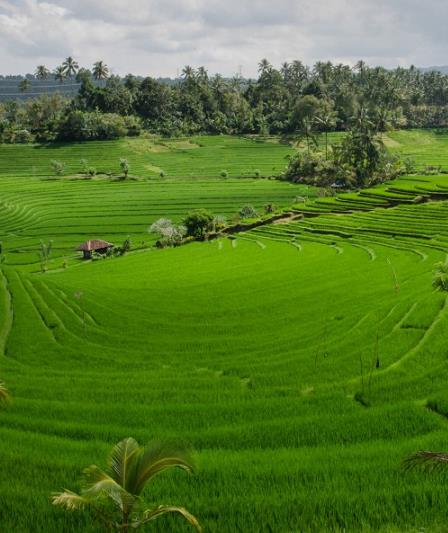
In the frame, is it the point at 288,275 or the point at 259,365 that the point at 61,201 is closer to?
the point at 288,275

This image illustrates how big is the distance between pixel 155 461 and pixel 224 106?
502 ft

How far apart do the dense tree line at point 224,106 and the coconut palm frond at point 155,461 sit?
114179mm

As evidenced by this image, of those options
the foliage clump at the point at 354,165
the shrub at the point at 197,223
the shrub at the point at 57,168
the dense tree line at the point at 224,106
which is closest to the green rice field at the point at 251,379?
the shrub at the point at 197,223

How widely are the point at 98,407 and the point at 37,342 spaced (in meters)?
9.88

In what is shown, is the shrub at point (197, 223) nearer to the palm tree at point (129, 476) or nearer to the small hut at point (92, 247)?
the small hut at point (92, 247)

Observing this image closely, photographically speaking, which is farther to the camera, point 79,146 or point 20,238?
point 79,146

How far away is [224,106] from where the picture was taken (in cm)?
15388

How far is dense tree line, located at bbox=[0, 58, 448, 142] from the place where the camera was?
4983 inches

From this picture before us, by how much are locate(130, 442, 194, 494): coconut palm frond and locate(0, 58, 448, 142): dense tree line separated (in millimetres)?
114179

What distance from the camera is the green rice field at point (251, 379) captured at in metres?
8.77

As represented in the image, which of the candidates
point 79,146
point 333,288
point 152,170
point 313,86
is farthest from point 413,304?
point 313,86

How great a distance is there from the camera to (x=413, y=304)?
2341 centimetres

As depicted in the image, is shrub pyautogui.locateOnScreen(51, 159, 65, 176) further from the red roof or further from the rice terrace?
the red roof

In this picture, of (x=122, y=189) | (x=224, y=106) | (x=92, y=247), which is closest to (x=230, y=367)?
(x=92, y=247)
